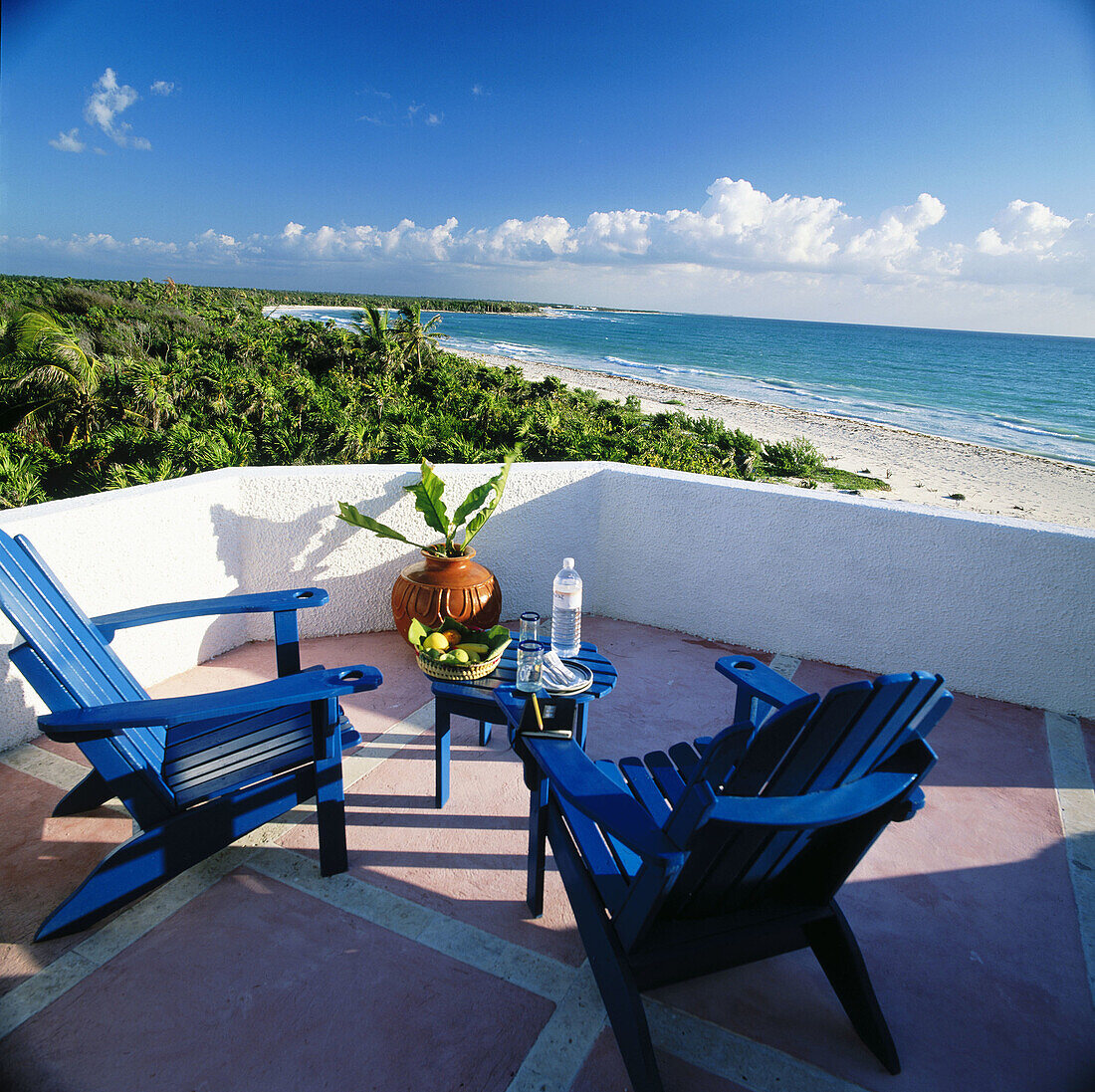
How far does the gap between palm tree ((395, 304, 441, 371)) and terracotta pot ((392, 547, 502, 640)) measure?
37.6 ft

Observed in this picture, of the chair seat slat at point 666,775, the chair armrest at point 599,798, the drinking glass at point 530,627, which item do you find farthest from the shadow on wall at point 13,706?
the chair seat slat at point 666,775

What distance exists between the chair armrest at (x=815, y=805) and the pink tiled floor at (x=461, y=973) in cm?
82

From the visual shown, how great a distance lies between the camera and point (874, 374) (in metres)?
44.8

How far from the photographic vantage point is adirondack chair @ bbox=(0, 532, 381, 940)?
1.75 meters

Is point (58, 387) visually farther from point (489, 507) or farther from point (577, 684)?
point (577, 684)

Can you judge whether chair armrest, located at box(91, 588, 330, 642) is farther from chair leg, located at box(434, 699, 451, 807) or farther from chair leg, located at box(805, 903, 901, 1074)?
chair leg, located at box(805, 903, 901, 1074)

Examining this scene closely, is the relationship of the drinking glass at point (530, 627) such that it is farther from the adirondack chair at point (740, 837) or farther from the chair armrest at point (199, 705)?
the chair armrest at point (199, 705)

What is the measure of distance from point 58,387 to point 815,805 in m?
8.75

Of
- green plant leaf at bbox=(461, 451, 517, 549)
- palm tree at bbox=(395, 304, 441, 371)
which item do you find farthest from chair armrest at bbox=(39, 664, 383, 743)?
palm tree at bbox=(395, 304, 441, 371)

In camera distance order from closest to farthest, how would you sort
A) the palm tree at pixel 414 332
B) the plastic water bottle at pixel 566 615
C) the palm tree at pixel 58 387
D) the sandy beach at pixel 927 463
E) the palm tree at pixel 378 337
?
the plastic water bottle at pixel 566 615 → the palm tree at pixel 58 387 → the palm tree at pixel 378 337 → the sandy beach at pixel 927 463 → the palm tree at pixel 414 332

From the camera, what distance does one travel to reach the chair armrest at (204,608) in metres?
2.27

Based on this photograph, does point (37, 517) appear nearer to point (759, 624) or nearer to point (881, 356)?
point (759, 624)

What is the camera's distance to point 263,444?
6.05 meters

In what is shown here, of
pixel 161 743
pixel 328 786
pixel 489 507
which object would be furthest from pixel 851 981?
pixel 489 507
